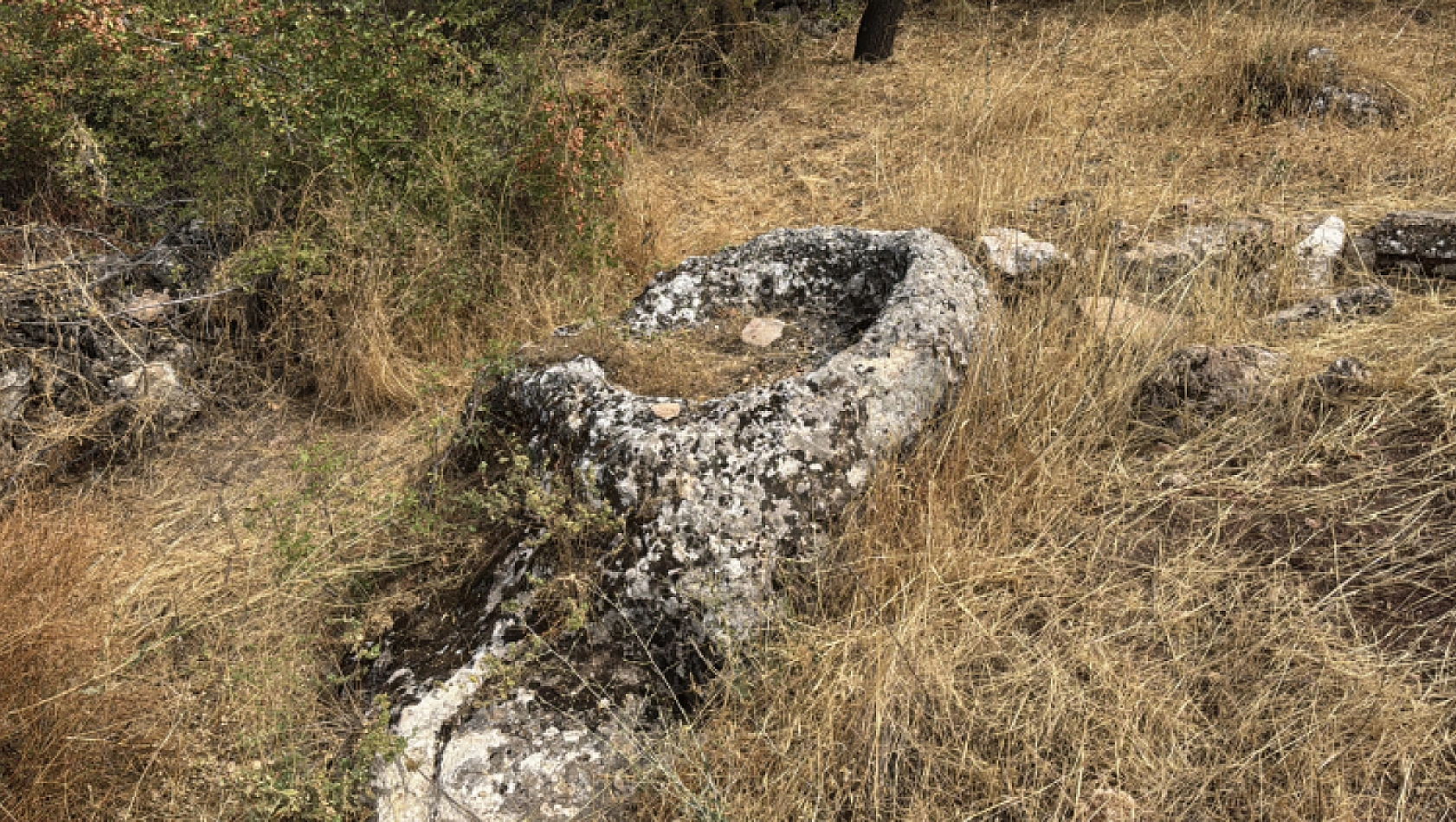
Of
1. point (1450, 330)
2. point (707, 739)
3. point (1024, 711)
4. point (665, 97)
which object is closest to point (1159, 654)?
point (1024, 711)

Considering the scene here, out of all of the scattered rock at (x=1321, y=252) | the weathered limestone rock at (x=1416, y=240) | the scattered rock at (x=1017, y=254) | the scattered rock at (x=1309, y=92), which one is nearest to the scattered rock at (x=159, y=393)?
the scattered rock at (x=1017, y=254)

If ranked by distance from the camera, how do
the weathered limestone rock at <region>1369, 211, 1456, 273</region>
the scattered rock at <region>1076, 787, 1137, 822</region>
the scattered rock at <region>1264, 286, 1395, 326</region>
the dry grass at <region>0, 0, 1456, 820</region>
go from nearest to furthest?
the scattered rock at <region>1076, 787, 1137, 822</region>, the dry grass at <region>0, 0, 1456, 820</region>, the scattered rock at <region>1264, 286, 1395, 326</region>, the weathered limestone rock at <region>1369, 211, 1456, 273</region>

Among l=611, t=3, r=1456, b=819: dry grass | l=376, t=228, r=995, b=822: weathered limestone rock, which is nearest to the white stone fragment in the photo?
l=376, t=228, r=995, b=822: weathered limestone rock

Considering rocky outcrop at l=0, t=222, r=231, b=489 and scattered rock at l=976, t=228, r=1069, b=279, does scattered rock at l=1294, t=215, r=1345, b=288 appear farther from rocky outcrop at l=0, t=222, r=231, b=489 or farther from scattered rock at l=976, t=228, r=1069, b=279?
rocky outcrop at l=0, t=222, r=231, b=489

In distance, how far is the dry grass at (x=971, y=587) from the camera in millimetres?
2236

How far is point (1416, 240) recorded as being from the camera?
13.0ft

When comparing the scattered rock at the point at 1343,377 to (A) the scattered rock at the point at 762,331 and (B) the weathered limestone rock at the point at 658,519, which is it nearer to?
(B) the weathered limestone rock at the point at 658,519

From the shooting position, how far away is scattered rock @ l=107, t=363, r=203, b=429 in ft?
13.8

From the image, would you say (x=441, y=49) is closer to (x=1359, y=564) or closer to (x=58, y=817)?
(x=58, y=817)

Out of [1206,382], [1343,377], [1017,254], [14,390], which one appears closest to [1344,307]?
[1343,377]

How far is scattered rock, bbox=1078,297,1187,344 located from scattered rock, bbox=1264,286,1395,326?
45 cm

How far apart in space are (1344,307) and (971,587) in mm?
2078

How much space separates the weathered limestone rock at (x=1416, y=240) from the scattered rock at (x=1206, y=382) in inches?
43.7

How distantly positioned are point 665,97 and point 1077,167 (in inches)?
97.8
